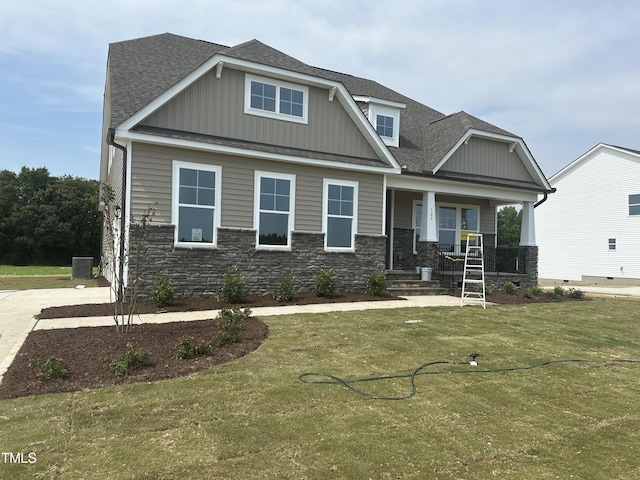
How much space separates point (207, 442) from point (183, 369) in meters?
1.95

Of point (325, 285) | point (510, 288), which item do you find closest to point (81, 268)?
point (325, 285)

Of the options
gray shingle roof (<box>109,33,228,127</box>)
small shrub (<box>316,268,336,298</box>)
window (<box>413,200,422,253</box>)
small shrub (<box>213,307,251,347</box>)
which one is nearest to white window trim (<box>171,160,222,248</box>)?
gray shingle roof (<box>109,33,228,127</box>)

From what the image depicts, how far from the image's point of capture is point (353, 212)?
12820mm

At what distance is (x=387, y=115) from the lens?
15.4 m

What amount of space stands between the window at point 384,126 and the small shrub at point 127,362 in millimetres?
12172

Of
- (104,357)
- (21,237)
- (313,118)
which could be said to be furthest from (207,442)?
(21,237)

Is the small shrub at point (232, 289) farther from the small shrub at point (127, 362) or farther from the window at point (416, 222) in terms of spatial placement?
the window at point (416, 222)

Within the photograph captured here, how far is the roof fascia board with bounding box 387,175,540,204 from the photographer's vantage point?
14007 mm

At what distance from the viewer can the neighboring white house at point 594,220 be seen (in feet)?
82.5

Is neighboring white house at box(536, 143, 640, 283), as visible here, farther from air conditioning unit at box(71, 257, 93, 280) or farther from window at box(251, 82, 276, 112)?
air conditioning unit at box(71, 257, 93, 280)

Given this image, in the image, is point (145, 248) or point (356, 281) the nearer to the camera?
point (145, 248)

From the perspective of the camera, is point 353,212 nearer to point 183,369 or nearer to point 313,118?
point 313,118

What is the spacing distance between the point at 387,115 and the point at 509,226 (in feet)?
170

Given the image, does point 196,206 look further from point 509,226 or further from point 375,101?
point 509,226
